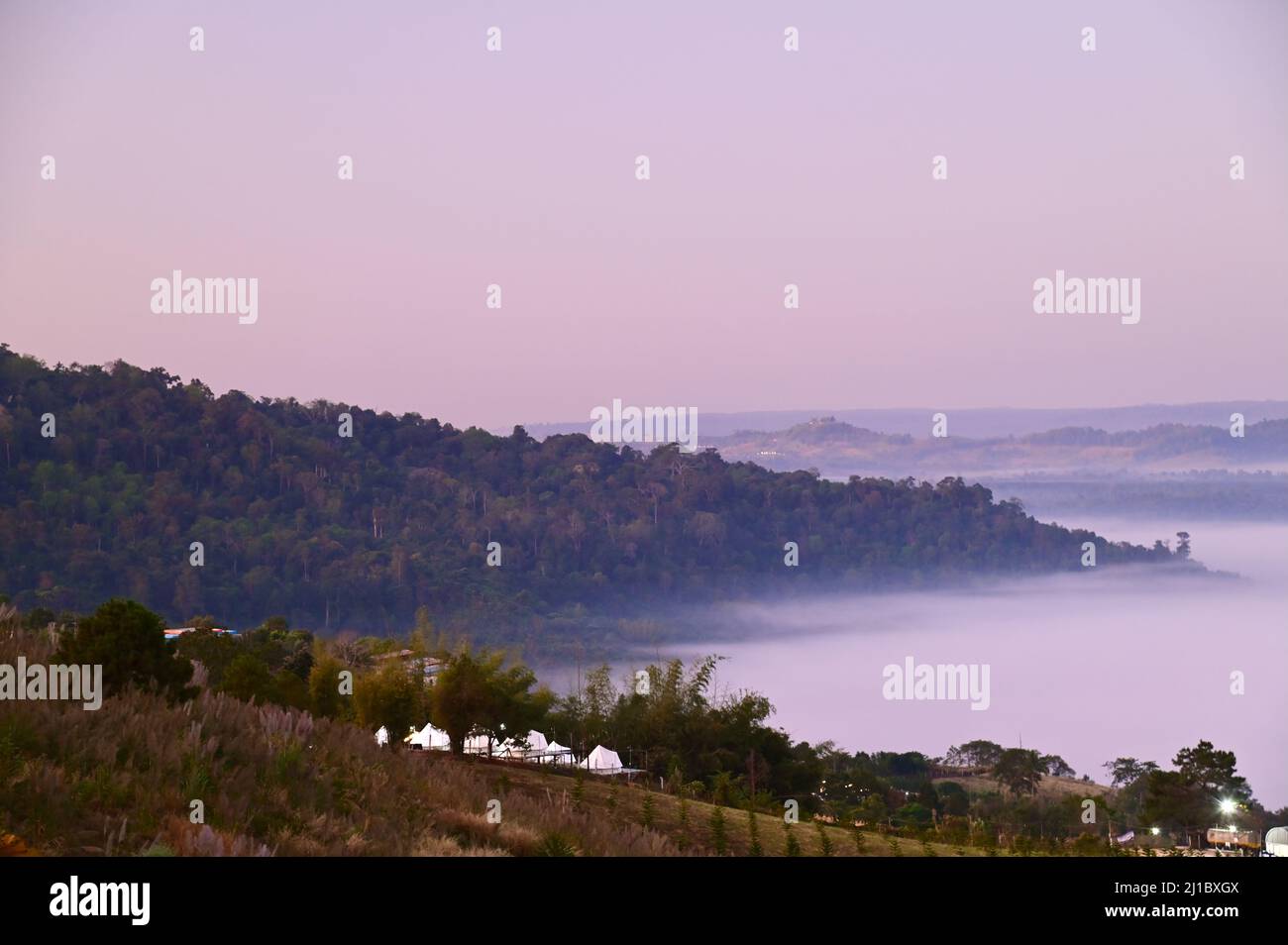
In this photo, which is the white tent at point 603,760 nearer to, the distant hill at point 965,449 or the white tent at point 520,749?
the white tent at point 520,749

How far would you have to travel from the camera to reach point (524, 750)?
87.4 feet

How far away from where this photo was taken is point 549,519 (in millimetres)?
114750

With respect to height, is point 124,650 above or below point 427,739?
above

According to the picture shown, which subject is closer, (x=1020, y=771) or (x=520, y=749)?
(x=520, y=749)

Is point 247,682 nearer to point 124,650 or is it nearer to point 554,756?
point 124,650

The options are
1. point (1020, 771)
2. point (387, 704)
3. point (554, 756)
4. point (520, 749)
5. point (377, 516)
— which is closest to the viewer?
point (387, 704)

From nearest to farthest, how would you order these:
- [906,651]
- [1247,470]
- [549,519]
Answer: [549,519] → [906,651] → [1247,470]

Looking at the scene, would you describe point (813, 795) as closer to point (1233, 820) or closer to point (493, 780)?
point (1233, 820)

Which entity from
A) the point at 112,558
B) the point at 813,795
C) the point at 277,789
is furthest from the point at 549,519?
the point at 277,789

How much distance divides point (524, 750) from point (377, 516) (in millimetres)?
80763

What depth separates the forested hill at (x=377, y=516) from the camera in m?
90.6

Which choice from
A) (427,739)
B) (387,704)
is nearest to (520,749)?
(427,739)
